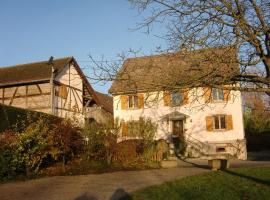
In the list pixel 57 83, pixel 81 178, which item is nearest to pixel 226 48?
pixel 81 178

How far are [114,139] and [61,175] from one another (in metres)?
3.70

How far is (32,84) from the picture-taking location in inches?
1161

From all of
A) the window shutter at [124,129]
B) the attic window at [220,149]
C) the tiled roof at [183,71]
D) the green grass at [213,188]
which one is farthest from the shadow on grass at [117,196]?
the attic window at [220,149]

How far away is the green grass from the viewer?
376 inches

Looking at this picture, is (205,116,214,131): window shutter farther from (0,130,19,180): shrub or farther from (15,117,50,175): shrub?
(0,130,19,180): shrub

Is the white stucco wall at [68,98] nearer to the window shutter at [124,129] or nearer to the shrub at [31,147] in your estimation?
the window shutter at [124,129]

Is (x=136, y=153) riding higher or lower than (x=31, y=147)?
lower

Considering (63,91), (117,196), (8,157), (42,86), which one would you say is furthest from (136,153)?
(63,91)

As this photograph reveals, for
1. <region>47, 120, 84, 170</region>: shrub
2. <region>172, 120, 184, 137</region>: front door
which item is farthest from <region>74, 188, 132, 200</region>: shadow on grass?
<region>172, 120, 184, 137</region>: front door

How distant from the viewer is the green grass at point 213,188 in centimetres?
956

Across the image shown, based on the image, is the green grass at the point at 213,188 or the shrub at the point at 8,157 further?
the shrub at the point at 8,157

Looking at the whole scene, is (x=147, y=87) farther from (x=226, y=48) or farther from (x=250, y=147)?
(x=250, y=147)

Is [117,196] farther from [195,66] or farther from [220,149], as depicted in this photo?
[220,149]

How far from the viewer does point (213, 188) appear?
35.0 feet
